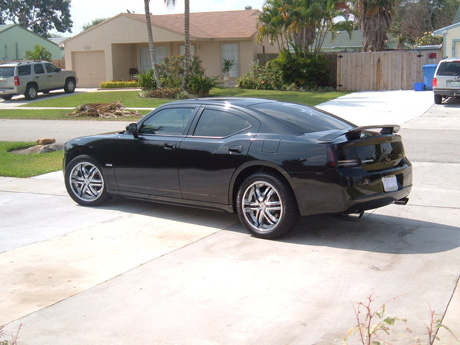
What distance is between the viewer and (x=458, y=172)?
10734mm

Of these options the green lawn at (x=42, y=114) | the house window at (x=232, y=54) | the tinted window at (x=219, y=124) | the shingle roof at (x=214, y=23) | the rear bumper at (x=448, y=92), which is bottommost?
the green lawn at (x=42, y=114)

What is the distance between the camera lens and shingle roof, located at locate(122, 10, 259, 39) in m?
38.0

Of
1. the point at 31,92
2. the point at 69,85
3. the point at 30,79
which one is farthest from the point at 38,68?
the point at 69,85

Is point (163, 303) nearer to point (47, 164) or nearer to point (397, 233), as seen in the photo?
point (397, 233)

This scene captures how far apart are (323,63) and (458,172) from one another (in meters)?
22.7

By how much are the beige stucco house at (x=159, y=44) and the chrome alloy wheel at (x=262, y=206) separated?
31031mm

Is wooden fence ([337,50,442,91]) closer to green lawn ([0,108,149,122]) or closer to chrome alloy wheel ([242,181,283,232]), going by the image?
green lawn ([0,108,149,122])

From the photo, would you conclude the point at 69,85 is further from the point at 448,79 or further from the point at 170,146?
the point at 170,146

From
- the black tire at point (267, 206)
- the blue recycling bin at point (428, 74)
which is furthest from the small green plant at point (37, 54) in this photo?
the black tire at point (267, 206)

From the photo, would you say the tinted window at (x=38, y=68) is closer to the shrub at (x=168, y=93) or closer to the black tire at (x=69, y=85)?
the black tire at (x=69, y=85)

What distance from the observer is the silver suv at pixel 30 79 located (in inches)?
1256

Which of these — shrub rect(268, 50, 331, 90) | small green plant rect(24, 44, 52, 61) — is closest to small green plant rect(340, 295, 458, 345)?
shrub rect(268, 50, 331, 90)

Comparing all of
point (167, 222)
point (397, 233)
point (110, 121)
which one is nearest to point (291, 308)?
point (397, 233)

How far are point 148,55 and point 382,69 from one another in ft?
51.0
